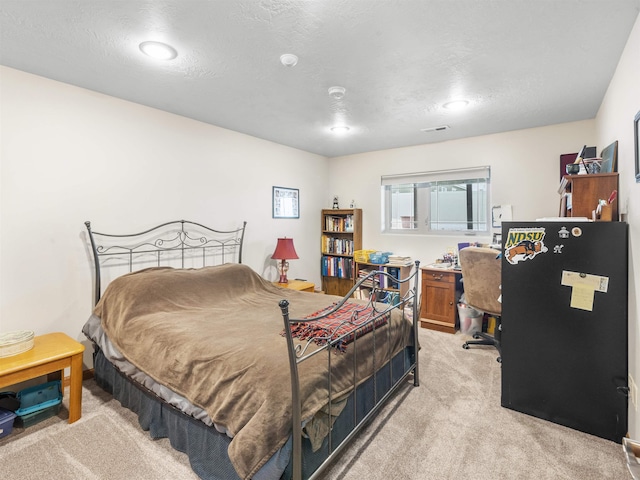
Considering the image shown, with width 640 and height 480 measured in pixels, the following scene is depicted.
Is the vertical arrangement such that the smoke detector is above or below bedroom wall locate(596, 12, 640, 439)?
above

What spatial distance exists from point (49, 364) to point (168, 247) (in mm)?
1453

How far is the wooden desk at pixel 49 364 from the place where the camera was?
1.94m

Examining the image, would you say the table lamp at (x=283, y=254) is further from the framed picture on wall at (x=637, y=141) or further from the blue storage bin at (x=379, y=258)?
the framed picture on wall at (x=637, y=141)

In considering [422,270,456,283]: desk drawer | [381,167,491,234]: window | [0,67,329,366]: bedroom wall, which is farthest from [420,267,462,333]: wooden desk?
[0,67,329,366]: bedroom wall

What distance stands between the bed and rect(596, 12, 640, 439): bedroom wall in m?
1.34

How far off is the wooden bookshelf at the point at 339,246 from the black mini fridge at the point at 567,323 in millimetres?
2783

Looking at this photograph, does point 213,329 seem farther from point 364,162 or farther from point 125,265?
point 364,162

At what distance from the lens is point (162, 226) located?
10.6ft

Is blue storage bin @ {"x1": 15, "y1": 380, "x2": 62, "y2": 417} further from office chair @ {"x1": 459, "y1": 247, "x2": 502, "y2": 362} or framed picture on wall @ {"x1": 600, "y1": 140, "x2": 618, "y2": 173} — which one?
framed picture on wall @ {"x1": 600, "y1": 140, "x2": 618, "y2": 173}

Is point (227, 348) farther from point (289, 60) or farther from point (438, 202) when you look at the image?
point (438, 202)

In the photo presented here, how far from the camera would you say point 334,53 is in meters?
2.10

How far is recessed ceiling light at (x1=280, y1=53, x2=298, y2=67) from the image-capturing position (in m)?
2.12

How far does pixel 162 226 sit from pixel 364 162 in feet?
10.3

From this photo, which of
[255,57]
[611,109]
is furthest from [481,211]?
[255,57]
